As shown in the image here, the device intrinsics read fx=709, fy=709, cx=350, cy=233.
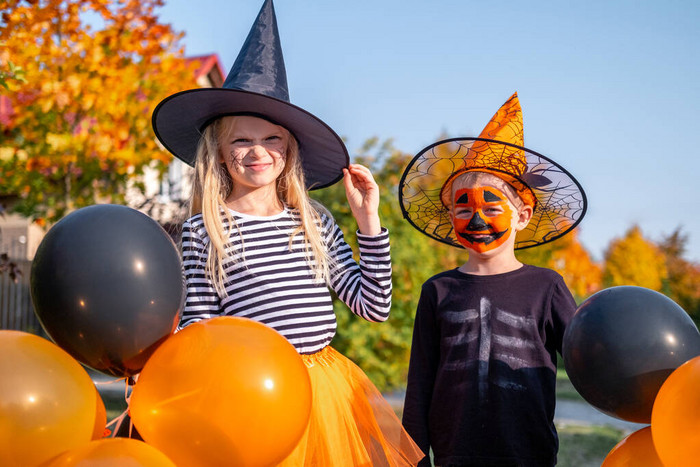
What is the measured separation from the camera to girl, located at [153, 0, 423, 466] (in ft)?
8.86

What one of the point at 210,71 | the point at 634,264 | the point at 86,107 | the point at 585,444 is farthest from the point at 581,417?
the point at 634,264

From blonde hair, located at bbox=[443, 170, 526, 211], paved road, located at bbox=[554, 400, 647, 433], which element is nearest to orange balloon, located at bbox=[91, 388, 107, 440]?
blonde hair, located at bbox=[443, 170, 526, 211]

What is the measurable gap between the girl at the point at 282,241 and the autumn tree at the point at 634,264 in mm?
27817

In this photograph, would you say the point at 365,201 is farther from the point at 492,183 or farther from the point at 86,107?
the point at 86,107

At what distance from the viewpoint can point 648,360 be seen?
226 centimetres

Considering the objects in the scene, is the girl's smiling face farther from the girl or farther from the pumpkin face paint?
the pumpkin face paint

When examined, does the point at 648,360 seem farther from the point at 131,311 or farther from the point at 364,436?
the point at 131,311

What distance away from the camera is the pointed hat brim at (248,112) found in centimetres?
282

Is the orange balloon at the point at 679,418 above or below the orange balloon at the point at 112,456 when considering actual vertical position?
above

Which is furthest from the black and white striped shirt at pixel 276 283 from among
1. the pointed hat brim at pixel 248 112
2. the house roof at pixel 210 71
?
the house roof at pixel 210 71

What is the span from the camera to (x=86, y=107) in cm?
→ 752

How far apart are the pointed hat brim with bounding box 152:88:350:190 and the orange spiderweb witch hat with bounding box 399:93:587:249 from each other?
356mm

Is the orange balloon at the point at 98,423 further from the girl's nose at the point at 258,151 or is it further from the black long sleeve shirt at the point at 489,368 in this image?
the black long sleeve shirt at the point at 489,368

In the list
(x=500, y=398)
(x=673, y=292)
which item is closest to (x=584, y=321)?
(x=500, y=398)
